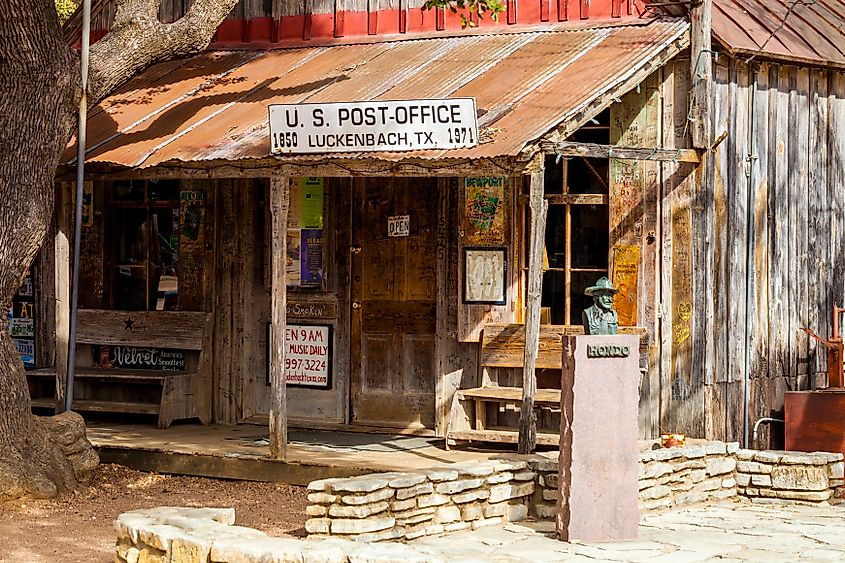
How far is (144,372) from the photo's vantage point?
14398mm

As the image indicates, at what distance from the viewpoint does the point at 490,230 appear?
42.7 ft

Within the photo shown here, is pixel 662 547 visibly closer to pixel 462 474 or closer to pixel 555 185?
pixel 462 474

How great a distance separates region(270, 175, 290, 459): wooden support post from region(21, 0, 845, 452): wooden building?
40 millimetres

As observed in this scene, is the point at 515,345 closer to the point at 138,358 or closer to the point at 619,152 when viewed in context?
the point at 619,152

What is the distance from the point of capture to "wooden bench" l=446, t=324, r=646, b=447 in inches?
489

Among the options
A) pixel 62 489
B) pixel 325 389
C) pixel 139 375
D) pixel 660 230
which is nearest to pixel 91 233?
pixel 139 375

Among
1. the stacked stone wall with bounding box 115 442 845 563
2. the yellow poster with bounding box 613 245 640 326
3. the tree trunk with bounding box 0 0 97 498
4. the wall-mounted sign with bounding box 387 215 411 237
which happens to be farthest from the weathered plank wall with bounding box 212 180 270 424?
the stacked stone wall with bounding box 115 442 845 563

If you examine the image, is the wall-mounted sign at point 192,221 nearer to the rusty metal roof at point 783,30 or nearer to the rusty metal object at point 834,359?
the rusty metal roof at point 783,30

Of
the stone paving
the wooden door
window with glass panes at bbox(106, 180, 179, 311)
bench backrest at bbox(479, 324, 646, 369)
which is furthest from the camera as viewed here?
window with glass panes at bbox(106, 180, 179, 311)

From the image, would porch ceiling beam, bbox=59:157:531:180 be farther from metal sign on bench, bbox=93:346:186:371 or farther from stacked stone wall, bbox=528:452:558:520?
metal sign on bench, bbox=93:346:186:371

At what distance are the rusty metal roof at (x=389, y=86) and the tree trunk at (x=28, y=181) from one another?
0.95 m

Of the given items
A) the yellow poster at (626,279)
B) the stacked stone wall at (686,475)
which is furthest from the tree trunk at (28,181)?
the yellow poster at (626,279)

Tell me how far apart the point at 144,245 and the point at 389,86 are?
149 inches

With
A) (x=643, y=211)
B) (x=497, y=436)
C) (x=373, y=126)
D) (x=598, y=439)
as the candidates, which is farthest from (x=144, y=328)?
(x=598, y=439)
